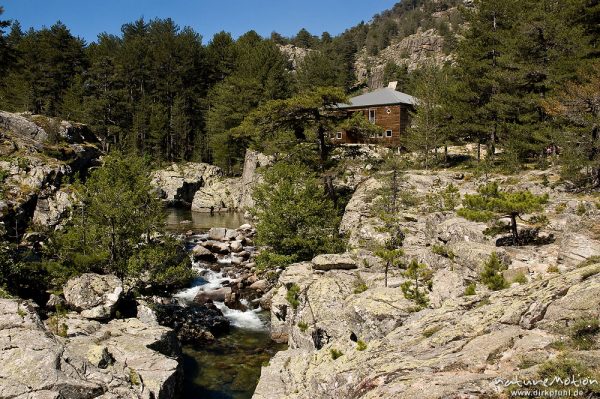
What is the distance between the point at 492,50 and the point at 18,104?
233 feet

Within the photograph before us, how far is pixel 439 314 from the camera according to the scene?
1111cm

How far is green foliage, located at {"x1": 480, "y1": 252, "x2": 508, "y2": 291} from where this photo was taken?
12984 millimetres

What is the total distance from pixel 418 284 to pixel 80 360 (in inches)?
489

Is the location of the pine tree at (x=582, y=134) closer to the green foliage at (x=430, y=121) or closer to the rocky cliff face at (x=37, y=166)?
the green foliage at (x=430, y=121)

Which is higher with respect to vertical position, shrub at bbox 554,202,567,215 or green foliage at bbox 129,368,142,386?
shrub at bbox 554,202,567,215

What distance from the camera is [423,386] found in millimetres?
6590

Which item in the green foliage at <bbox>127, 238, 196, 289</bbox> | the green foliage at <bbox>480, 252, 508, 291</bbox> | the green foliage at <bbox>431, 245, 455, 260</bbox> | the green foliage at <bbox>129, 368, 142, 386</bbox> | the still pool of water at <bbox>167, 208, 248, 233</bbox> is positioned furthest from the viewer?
the still pool of water at <bbox>167, 208, 248, 233</bbox>

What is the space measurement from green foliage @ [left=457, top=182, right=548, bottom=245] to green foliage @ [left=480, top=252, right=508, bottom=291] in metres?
2.28

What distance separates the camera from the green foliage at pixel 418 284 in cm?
1436

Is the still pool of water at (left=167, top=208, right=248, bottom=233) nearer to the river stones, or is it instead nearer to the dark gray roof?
the river stones

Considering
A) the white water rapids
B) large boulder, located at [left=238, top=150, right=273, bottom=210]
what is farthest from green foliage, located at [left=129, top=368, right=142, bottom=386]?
large boulder, located at [left=238, top=150, right=273, bottom=210]

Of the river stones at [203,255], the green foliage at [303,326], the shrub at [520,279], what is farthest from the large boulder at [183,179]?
the shrub at [520,279]

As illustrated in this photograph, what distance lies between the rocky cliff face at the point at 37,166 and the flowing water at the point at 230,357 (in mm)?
10999

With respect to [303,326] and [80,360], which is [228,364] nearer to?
[303,326]
